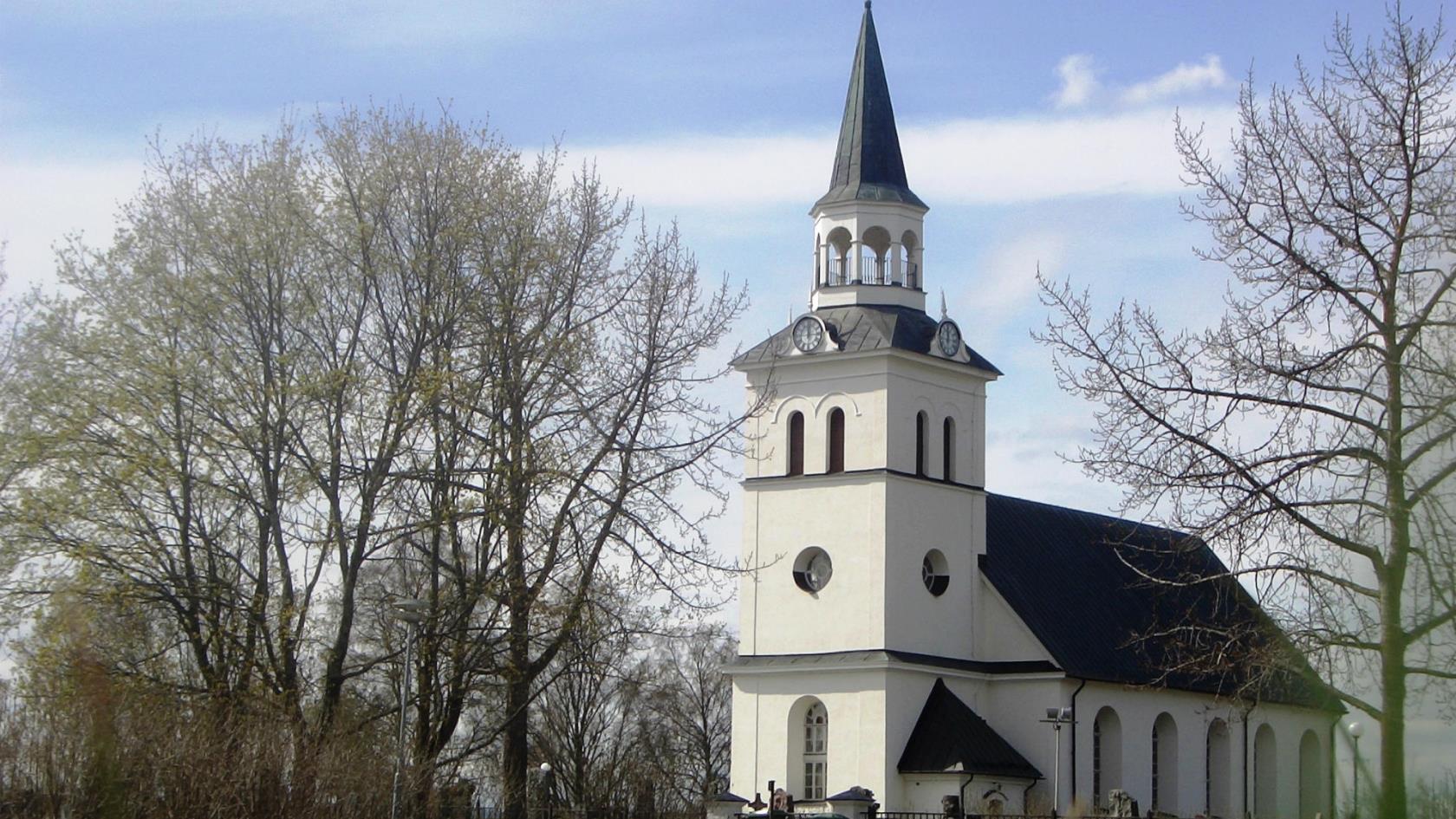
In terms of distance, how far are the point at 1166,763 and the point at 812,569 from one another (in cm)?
1229

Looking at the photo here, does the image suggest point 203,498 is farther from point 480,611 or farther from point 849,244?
point 849,244

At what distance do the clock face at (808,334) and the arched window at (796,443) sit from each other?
1.91 metres

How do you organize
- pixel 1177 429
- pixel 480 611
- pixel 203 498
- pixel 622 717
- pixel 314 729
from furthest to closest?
pixel 622 717 < pixel 480 611 < pixel 203 498 < pixel 314 729 < pixel 1177 429

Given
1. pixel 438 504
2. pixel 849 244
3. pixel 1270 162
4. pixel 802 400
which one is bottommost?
pixel 438 504

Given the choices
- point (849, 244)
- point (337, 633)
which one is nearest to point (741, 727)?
point (849, 244)

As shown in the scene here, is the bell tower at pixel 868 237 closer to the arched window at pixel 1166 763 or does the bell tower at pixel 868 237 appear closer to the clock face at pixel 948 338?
the clock face at pixel 948 338

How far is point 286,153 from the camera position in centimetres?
2909

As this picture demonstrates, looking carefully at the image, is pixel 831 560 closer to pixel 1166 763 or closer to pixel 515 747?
pixel 1166 763

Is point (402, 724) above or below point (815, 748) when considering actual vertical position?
above

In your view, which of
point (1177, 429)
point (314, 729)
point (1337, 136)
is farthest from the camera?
point (314, 729)

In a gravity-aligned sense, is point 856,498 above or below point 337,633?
above

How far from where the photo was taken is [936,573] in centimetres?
4625

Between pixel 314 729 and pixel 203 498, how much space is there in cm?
532

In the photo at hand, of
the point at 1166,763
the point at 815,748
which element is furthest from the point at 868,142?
the point at 1166,763
